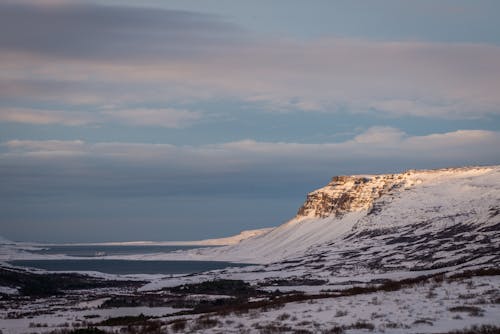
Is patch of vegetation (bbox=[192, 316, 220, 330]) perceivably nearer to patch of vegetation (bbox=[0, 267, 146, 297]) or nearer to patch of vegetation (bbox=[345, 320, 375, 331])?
patch of vegetation (bbox=[345, 320, 375, 331])

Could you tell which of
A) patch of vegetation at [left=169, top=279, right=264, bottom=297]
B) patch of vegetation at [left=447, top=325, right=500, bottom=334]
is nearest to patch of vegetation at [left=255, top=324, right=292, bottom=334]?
patch of vegetation at [left=447, top=325, right=500, bottom=334]

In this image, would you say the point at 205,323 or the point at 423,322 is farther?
the point at 205,323

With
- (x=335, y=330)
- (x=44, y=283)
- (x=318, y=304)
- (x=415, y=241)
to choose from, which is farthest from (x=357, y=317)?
(x=415, y=241)

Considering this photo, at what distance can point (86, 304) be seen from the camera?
61.6 metres

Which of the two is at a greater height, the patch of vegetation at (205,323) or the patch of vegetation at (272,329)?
the patch of vegetation at (205,323)

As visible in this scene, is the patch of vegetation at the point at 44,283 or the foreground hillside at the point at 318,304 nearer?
the foreground hillside at the point at 318,304

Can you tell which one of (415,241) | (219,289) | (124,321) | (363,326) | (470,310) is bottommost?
(219,289)

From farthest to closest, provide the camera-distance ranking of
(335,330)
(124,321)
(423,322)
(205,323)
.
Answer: (124,321), (205,323), (423,322), (335,330)

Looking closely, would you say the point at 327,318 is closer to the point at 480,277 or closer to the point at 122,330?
the point at 122,330

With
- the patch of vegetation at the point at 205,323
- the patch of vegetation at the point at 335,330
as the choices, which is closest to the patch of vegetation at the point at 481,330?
the patch of vegetation at the point at 335,330

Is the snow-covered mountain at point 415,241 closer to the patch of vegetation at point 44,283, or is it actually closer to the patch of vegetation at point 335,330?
the patch of vegetation at point 44,283

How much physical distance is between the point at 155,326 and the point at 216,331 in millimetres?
5006

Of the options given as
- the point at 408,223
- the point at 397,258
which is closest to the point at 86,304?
the point at 397,258

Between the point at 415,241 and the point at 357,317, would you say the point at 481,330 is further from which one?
the point at 415,241
